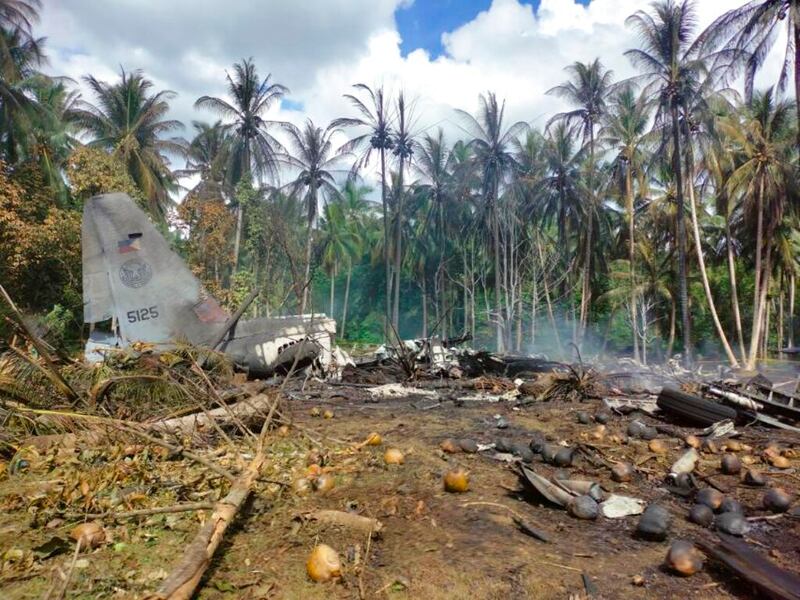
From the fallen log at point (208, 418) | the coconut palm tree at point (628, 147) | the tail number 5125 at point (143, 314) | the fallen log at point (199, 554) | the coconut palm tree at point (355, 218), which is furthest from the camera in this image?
the coconut palm tree at point (355, 218)

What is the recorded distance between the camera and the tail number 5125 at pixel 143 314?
1034 cm

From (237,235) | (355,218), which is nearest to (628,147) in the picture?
(237,235)

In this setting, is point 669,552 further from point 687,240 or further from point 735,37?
point 687,240

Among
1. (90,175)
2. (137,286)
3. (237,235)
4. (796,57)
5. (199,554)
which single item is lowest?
(199,554)

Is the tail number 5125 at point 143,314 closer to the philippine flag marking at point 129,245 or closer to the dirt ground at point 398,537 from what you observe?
the philippine flag marking at point 129,245

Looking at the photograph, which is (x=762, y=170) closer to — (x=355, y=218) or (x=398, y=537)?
(x=398, y=537)

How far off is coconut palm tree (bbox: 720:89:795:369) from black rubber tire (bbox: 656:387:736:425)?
57.6 ft

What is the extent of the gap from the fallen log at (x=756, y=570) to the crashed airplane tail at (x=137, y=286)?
8.18 metres

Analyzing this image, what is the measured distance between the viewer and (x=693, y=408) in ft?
23.3

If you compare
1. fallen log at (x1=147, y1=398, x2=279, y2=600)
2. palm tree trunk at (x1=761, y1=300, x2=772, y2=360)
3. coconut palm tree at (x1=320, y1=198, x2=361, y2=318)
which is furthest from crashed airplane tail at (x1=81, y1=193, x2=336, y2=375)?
coconut palm tree at (x1=320, y1=198, x2=361, y2=318)

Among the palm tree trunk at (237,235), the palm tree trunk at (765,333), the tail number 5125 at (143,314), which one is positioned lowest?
the palm tree trunk at (765,333)

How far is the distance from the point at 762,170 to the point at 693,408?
21.3 m

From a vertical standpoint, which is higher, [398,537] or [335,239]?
[335,239]

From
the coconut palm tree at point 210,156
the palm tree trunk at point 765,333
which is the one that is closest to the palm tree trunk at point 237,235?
the coconut palm tree at point 210,156
